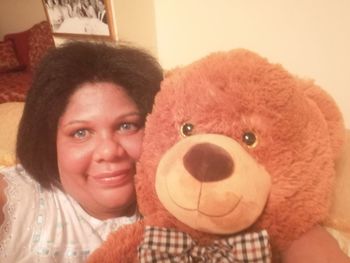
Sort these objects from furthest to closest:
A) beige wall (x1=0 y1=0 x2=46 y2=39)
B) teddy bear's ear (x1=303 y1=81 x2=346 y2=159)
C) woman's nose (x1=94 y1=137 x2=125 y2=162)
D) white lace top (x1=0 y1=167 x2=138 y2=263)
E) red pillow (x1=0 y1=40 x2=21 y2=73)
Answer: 1. beige wall (x1=0 y1=0 x2=46 y2=39)
2. red pillow (x1=0 y1=40 x2=21 y2=73)
3. white lace top (x1=0 y1=167 x2=138 y2=263)
4. woman's nose (x1=94 y1=137 x2=125 y2=162)
5. teddy bear's ear (x1=303 y1=81 x2=346 y2=159)

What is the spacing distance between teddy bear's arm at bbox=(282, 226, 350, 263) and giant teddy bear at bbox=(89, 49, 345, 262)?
0.01 m

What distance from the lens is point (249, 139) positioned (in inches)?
19.5

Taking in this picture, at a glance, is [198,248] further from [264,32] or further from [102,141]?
[264,32]

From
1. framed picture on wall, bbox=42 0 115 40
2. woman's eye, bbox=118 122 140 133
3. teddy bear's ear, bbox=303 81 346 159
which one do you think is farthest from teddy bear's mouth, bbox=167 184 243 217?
framed picture on wall, bbox=42 0 115 40

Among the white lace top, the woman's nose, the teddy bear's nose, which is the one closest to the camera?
the teddy bear's nose

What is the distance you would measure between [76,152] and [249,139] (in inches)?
16.9

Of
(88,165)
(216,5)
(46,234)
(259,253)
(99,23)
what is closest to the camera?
(259,253)

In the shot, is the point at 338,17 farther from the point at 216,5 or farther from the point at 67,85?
the point at 67,85

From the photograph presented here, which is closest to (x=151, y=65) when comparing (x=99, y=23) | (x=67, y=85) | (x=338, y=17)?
(x=67, y=85)

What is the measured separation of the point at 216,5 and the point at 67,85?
0.53 metres

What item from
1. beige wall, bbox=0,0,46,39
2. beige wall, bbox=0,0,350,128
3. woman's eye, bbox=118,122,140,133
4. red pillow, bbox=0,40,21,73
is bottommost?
red pillow, bbox=0,40,21,73

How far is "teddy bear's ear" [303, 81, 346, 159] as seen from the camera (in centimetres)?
59

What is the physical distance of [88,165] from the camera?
0.78 metres

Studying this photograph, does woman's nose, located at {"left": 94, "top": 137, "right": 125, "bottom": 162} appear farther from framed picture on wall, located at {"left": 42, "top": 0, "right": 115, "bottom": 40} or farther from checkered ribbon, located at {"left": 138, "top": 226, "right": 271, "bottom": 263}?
framed picture on wall, located at {"left": 42, "top": 0, "right": 115, "bottom": 40}
